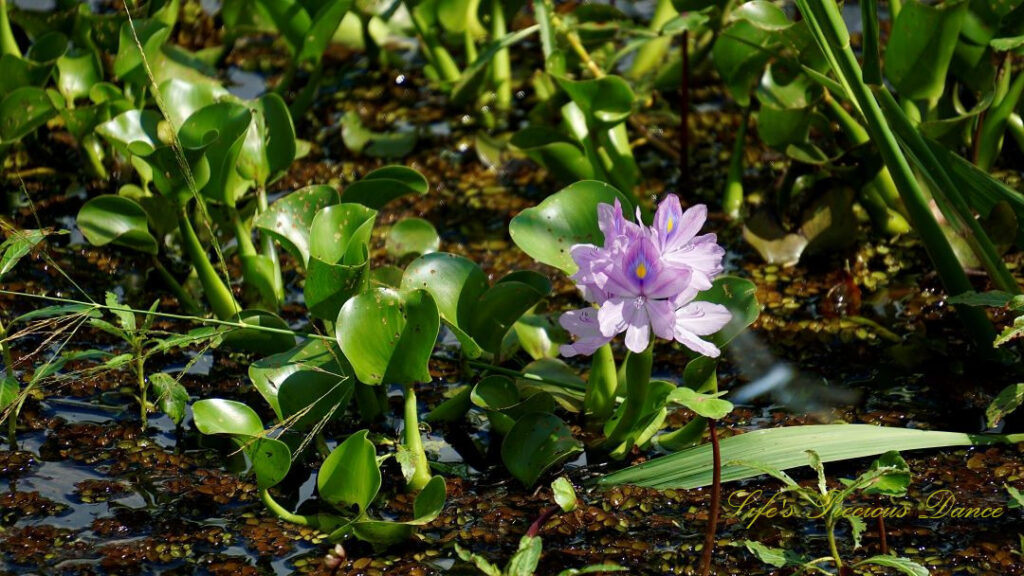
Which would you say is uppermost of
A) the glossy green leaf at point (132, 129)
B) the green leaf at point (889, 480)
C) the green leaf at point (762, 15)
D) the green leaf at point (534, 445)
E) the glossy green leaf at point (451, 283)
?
the glossy green leaf at point (132, 129)

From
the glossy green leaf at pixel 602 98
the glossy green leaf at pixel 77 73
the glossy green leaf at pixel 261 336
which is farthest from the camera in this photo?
the glossy green leaf at pixel 77 73

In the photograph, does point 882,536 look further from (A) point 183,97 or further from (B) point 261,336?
(A) point 183,97

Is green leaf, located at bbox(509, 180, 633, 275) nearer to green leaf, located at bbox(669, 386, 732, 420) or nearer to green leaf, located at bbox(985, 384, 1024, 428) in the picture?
green leaf, located at bbox(669, 386, 732, 420)

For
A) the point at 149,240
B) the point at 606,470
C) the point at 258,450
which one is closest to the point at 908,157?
the point at 606,470

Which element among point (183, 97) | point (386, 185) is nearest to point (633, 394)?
point (386, 185)

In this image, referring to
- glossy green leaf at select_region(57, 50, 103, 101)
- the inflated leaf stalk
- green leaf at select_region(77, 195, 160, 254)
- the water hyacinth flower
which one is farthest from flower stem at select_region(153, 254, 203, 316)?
the inflated leaf stalk

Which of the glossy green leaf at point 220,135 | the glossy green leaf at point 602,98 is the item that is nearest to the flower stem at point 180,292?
the glossy green leaf at point 220,135

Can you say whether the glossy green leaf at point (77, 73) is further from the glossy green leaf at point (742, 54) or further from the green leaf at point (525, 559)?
the green leaf at point (525, 559)
